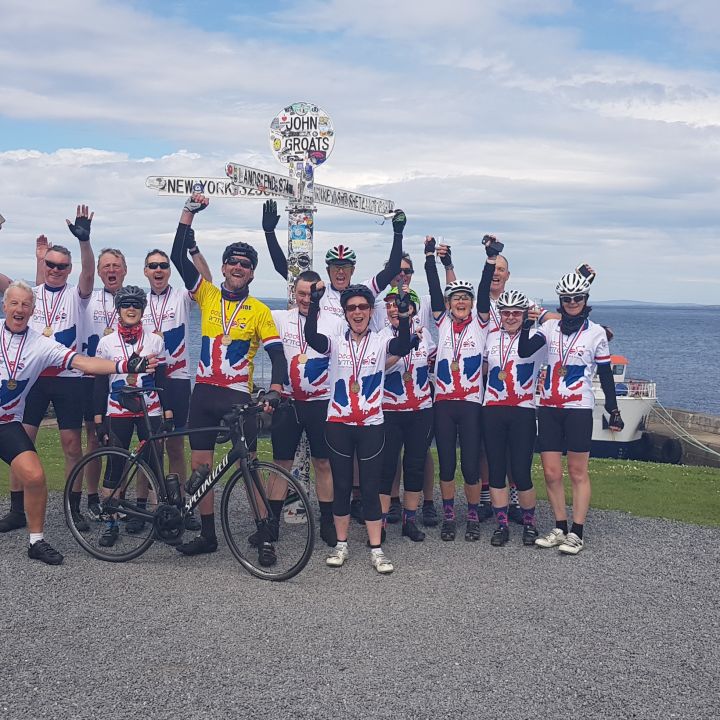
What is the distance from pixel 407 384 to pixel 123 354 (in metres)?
2.62

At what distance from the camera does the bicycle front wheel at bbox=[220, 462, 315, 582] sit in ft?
21.2

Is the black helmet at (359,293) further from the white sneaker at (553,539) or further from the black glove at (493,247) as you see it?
the white sneaker at (553,539)

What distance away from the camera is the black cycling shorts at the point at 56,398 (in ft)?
25.1

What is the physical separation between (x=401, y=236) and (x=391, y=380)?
143 centimetres

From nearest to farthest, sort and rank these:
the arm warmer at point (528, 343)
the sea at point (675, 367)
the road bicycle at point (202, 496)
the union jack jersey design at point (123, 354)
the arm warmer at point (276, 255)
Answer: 1. the road bicycle at point (202, 496)
2. the union jack jersey design at point (123, 354)
3. the arm warmer at point (528, 343)
4. the arm warmer at point (276, 255)
5. the sea at point (675, 367)

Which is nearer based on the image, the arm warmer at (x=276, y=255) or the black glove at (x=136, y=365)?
the black glove at (x=136, y=365)

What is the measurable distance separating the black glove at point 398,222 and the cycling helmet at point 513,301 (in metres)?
1.22

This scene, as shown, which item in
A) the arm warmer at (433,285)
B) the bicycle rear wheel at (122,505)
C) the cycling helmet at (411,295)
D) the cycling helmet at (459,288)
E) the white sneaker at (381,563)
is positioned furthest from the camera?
the arm warmer at (433,285)

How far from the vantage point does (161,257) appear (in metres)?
7.84

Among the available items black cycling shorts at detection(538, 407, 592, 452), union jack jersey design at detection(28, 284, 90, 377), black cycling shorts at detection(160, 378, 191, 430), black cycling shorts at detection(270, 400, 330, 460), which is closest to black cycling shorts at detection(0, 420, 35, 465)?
union jack jersey design at detection(28, 284, 90, 377)

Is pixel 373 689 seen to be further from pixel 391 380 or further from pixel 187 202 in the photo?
pixel 187 202

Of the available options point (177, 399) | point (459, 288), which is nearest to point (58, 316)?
point (177, 399)

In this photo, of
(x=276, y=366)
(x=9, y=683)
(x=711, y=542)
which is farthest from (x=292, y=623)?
(x=711, y=542)

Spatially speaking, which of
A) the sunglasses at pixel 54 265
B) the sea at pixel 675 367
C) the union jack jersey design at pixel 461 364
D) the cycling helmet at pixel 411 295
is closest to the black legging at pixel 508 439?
the union jack jersey design at pixel 461 364
